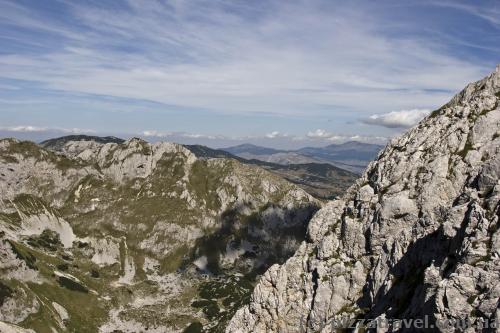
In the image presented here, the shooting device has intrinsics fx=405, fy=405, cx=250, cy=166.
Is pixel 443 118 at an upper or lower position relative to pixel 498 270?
upper

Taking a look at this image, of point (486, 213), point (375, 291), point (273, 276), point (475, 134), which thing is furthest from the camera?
point (273, 276)

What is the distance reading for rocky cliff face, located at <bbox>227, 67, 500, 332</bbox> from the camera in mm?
56406

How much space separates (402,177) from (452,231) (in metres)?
26.9

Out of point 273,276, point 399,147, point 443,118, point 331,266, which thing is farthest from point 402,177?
point 273,276

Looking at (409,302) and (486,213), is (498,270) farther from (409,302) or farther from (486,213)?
(409,302)

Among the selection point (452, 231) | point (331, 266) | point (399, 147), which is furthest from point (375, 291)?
point (399, 147)

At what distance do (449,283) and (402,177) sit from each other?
40085 millimetres

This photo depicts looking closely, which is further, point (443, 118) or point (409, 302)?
point (443, 118)

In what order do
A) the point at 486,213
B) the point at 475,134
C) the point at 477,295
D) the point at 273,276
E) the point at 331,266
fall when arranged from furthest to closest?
the point at 273,276, the point at 331,266, the point at 475,134, the point at 486,213, the point at 477,295

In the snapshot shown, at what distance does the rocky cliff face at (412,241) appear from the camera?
5641cm

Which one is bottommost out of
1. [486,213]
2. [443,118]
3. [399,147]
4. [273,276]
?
[273,276]

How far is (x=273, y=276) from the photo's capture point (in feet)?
326

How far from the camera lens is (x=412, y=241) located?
248 feet

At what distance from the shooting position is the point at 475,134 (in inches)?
3327
